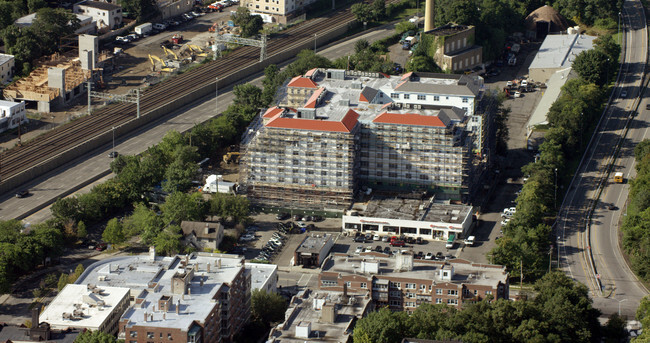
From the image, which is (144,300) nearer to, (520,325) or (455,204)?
(520,325)

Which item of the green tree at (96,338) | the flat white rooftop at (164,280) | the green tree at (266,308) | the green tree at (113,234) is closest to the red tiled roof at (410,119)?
the green tree at (113,234)

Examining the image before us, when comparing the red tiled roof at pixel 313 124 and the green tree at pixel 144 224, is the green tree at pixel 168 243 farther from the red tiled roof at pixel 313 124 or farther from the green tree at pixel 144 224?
the red tiled roof at pixel 313 124

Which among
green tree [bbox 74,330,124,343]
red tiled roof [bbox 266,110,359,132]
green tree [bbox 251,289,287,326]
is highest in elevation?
red tiled roof [bbox 266,110,359,132]

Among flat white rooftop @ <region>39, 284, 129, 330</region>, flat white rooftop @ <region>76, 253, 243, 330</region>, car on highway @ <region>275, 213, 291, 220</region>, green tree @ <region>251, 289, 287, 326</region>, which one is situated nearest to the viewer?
flat white rooftop @ <region>76, 253, 243, 330</region>

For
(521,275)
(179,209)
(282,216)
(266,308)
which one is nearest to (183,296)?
(266,308)

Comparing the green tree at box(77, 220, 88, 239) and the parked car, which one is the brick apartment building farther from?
the parked car

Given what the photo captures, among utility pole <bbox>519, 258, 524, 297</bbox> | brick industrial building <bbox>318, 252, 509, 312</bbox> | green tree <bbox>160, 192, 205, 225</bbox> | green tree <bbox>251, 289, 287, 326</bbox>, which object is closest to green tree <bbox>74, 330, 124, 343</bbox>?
green tree <bbox>251, 289, 287, 326</bbox>
